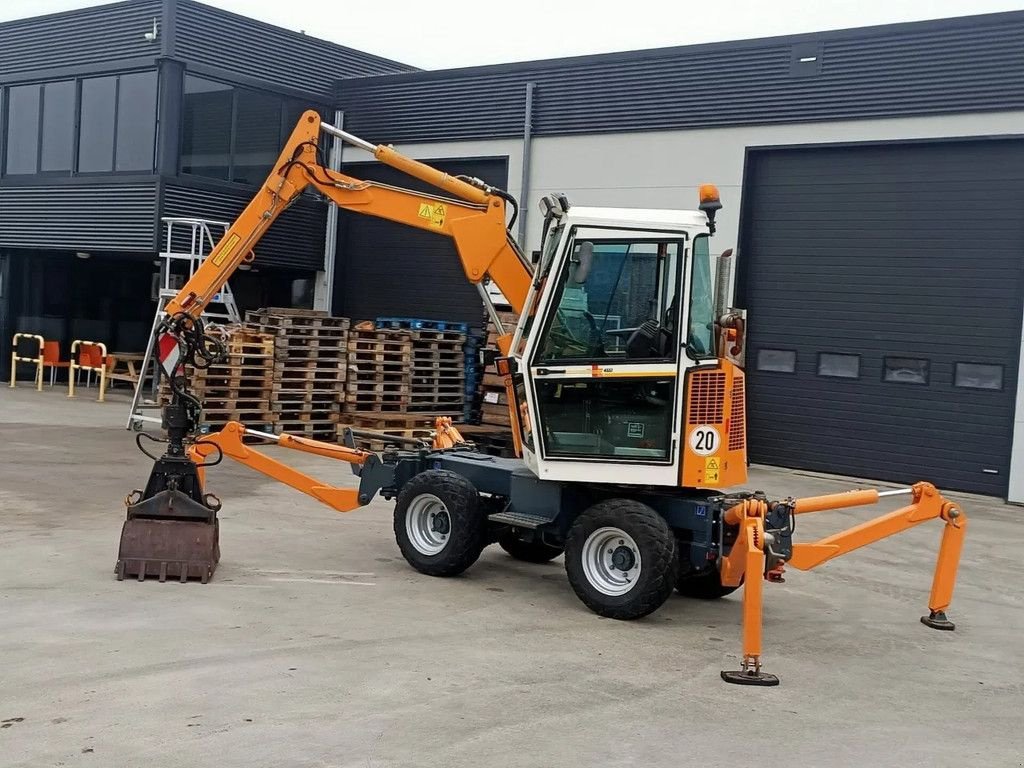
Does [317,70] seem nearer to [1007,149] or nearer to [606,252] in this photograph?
[1007,149]

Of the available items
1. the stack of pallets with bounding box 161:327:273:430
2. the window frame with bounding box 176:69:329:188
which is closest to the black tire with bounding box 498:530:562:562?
the stack of pallets with bounding box 161:327:273:430

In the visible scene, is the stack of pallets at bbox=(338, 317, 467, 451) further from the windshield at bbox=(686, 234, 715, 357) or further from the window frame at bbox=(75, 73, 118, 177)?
the windshield at bbox=(686, 234, 715, 357)

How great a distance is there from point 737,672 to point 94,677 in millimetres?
3708

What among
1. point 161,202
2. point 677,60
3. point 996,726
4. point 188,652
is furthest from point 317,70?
point 996,726

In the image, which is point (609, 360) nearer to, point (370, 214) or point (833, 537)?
point (833, 537)

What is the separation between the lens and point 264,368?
680 inches

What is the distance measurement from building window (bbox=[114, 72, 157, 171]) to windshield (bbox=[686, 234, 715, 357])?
14956mm

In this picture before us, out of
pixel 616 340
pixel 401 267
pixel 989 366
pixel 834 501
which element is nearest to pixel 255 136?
pixel 401 267

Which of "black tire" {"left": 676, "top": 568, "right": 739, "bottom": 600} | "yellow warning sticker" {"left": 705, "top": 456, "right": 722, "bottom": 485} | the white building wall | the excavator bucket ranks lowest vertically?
"black tire" {"left": 676, "top": 568, "right": 739, "bottom": 600}

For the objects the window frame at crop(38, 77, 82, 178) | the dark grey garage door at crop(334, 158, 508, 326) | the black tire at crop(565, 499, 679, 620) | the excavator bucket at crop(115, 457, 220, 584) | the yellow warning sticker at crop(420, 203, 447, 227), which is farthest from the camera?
the window frame at crop(38, 77, 82, 178)

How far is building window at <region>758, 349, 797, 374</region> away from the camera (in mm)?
17828

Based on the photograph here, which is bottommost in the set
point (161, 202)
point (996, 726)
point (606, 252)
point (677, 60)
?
point (996, 726)

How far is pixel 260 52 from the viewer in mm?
22031

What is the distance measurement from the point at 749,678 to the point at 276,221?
56.9 ft
